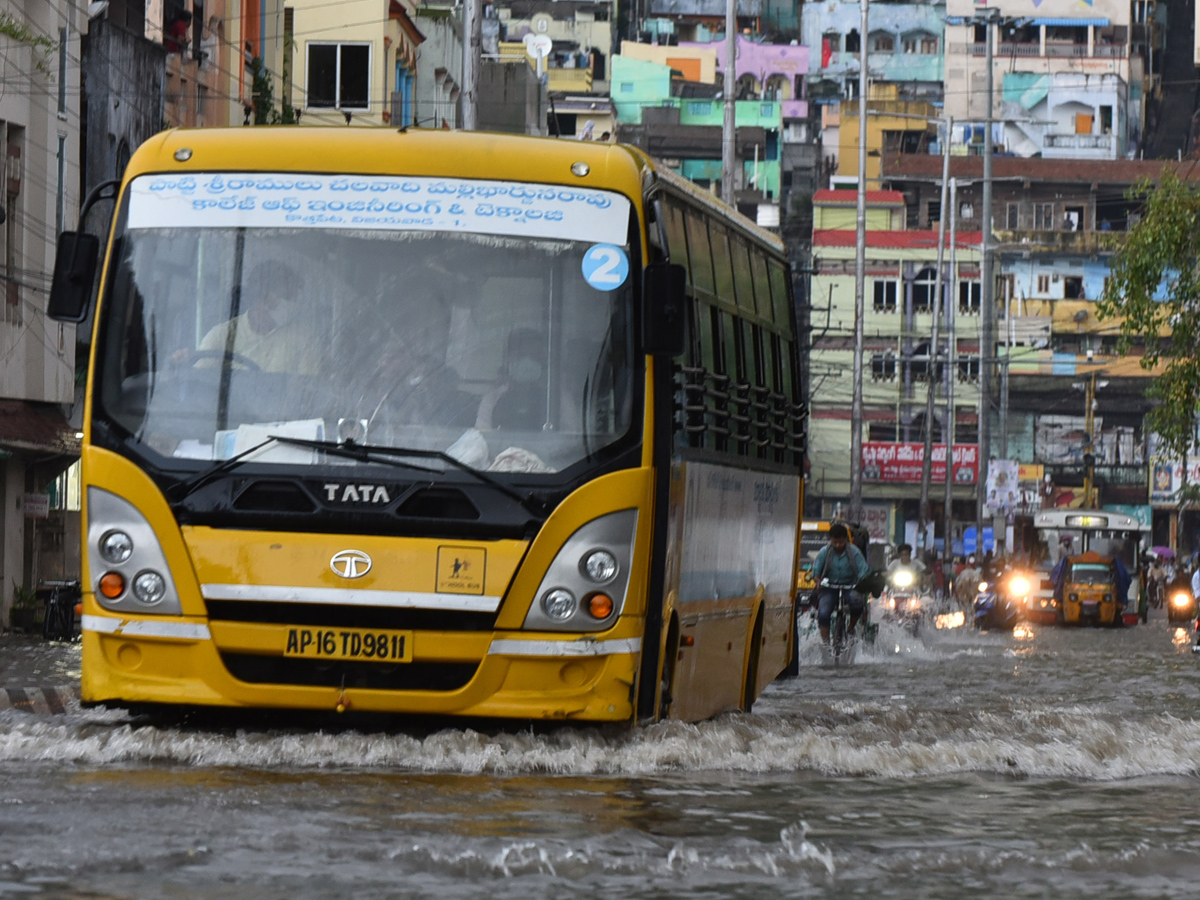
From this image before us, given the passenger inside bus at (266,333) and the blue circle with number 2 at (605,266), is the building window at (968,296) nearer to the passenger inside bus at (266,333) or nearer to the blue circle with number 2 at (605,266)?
the blue circle with number 2 at (605,266)

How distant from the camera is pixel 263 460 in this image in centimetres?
1114

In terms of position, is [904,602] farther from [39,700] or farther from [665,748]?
[665,748]

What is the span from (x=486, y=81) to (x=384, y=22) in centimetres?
313

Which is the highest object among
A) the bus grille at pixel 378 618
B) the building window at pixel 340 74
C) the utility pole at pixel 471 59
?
the building window at pixel 340 74

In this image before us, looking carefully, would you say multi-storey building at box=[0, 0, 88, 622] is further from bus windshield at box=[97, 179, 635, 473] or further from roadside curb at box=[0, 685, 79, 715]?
bus windshield at box=[97, 179, 635, 473]

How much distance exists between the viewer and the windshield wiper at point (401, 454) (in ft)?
36.2

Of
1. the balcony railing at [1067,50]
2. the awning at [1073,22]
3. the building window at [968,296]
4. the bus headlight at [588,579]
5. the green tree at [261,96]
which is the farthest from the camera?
the awning at [1073,22]

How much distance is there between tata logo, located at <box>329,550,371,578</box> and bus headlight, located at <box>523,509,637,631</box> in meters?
0.73

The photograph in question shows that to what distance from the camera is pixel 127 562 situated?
11.1 meters

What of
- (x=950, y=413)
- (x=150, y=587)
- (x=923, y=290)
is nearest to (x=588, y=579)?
(x=150, y=587)

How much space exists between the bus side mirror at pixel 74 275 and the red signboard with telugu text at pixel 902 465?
7893cm

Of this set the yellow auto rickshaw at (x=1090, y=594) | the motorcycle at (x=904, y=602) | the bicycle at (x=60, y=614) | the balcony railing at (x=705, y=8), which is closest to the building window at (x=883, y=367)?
the balcony railing at (x=705, y=8)

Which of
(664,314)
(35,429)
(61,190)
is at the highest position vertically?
(61,190)

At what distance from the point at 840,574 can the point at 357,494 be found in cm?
1581
